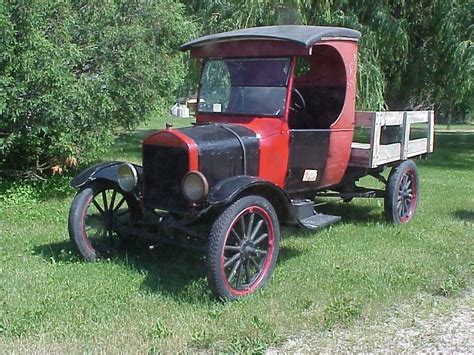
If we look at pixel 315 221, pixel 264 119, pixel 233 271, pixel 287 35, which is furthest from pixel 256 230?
pixel 287 35

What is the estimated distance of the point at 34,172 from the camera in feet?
33.2

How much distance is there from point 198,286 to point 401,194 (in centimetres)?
370

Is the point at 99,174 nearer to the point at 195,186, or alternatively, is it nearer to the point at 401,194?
the point at 195,186

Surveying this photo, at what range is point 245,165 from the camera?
611 centimetres

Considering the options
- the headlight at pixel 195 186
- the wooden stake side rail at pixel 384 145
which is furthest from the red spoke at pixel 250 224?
the wooden stake side rail at pixel 384 145

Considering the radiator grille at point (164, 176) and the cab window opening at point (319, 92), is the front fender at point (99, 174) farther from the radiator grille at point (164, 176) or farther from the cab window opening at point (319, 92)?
the cab window opening at point (319, 92)

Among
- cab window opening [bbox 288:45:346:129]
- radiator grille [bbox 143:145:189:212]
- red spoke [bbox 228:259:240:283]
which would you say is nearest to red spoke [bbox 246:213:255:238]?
red spoke [bbox 228:259:240:283]

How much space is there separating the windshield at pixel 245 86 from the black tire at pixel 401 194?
246 centimetres

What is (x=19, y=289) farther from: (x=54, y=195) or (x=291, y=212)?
(x=54, y=195)

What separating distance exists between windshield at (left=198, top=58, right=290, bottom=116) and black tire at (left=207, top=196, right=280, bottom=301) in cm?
122

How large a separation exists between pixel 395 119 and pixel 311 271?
3.05 meters

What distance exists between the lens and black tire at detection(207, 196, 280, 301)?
5266mm

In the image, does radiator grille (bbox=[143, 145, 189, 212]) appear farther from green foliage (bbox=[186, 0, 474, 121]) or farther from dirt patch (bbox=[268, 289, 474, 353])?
green foliage (bbox=[186, 0, 474, 121])

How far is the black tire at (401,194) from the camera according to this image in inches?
324
